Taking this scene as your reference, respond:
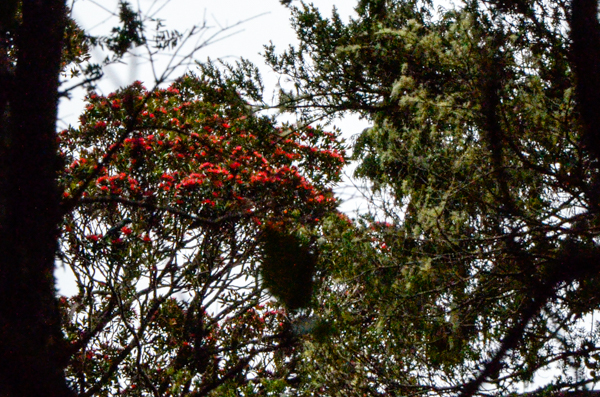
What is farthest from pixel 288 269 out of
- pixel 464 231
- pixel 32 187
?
pixel 464 231

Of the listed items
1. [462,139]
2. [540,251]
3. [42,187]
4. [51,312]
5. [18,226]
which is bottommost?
[51,312]

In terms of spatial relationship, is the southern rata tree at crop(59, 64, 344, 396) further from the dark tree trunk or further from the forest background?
the dark tree trunk

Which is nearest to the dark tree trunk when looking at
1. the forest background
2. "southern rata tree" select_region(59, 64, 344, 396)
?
the forest background

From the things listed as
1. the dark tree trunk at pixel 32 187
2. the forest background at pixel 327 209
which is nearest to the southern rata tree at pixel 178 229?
the forest background at pixel 327 209

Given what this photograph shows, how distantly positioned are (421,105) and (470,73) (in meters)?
0.62

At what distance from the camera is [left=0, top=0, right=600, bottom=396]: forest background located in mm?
2113

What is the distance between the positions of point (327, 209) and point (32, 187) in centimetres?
177

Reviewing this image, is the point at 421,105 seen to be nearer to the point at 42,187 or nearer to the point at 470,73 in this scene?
the point at 470,73

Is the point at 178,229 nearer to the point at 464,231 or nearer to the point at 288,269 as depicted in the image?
the point at 464,231

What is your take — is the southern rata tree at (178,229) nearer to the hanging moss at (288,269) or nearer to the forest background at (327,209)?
the forest background at (327,209)

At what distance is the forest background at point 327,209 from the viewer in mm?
2113

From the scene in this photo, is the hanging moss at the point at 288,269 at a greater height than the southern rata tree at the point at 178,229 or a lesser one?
lesser

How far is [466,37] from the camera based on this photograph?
4.75 meters

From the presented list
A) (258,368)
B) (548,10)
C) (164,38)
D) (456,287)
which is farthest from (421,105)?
(258,368)
